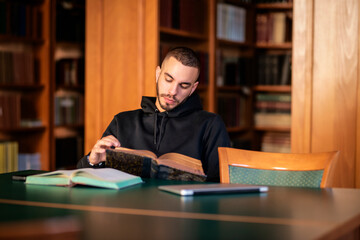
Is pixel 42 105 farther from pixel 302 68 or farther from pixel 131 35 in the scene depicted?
pixel 302 68

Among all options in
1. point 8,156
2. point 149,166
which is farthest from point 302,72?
point 8,156

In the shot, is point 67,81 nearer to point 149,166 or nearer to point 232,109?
point 232,109

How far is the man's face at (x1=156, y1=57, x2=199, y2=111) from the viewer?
7.00 feet

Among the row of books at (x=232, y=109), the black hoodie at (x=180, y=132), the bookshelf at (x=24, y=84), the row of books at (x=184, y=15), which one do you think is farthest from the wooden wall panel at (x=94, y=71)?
the black hoodie at (x=180, y=132)

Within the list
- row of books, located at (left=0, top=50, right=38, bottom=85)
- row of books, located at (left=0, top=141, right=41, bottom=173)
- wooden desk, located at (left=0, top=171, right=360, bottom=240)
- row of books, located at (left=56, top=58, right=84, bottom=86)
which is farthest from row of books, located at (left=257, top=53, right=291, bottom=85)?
wooden desk, located at (left=0, top=171, right=360, bottom=240)

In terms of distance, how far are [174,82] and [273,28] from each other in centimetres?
306

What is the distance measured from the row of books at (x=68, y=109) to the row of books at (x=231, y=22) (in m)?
1.52

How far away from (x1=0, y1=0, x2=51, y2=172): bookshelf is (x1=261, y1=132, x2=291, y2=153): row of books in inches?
83.8

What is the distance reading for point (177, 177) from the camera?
67.4 inches

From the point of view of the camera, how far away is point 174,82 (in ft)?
7.00

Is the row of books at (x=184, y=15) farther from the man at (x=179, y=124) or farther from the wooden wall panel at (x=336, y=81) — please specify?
the man at (x=179, y=124)

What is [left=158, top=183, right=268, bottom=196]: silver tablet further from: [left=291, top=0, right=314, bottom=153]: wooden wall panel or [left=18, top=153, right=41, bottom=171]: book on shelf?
[left=18, top=153, right=41, bottom=171]: book on shelf

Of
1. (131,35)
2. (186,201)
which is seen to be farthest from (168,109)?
(131,35)

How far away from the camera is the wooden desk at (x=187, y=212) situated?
0.99 m
